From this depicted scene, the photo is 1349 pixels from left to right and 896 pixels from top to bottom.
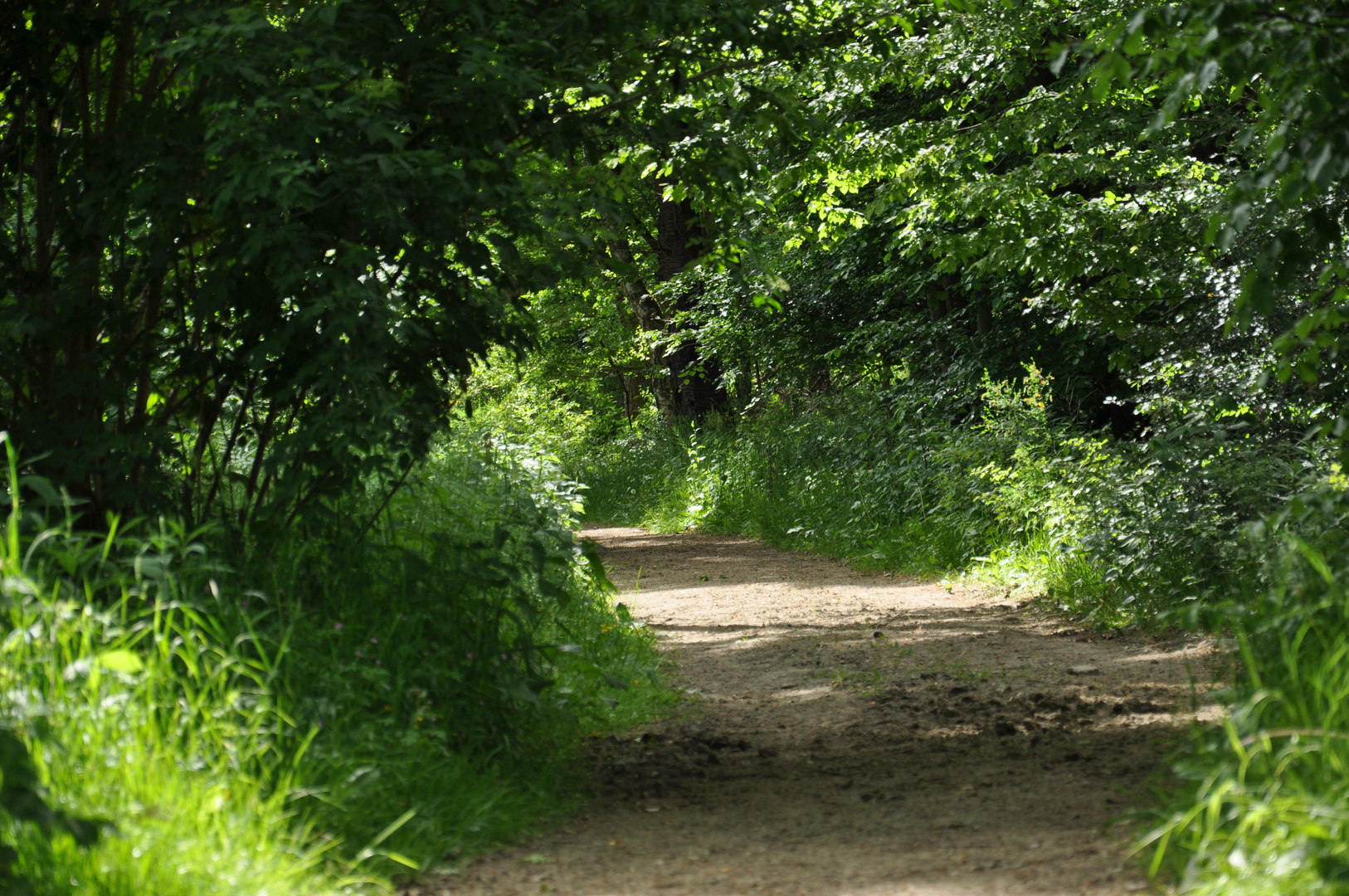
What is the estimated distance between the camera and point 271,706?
11.8ft

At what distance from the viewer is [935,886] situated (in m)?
3.42

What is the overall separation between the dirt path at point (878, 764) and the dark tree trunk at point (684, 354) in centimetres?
1232

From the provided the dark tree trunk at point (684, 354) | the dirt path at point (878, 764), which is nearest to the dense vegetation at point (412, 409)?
the dirt path at point (878, 764)

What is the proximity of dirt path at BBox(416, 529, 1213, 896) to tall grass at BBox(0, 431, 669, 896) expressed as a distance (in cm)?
28

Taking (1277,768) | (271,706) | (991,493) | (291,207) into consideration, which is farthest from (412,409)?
(991,493)

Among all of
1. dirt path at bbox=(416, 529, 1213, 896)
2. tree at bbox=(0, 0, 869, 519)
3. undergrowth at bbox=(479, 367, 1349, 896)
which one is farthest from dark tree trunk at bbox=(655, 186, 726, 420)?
tree at bbox=(0, 0, 869, 519)

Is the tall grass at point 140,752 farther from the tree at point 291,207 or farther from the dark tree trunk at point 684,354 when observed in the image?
the dark tree trunk at point 684,354

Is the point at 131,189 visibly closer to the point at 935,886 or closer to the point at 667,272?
the point at 935,886

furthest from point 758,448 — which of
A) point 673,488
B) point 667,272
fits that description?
point 667,272

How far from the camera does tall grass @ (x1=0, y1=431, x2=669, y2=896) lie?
292 cm

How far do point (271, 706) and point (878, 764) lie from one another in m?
2.73

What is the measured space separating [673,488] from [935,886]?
15506mm

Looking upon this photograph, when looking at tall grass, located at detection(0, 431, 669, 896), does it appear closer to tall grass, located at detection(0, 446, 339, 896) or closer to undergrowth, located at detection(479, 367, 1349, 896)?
tall grass, located at detection(0, 446, 339, 896)

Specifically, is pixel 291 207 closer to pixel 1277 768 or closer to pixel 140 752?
pixel 140 752
